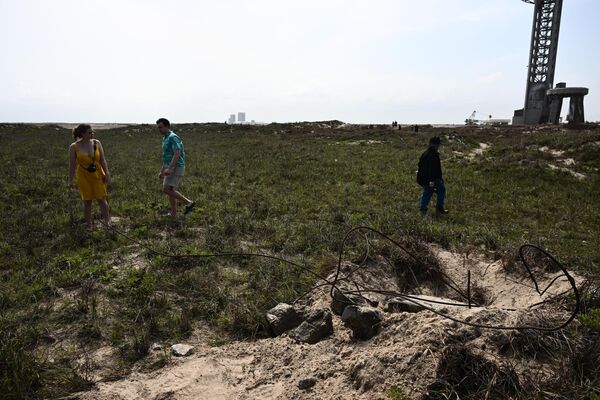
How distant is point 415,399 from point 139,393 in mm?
2354

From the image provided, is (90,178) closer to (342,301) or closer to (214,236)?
(214,236)

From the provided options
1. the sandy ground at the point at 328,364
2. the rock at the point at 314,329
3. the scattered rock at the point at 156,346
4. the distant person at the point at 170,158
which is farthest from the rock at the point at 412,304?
the distant person at the point at 170,158

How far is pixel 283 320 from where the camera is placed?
4352 millimetres

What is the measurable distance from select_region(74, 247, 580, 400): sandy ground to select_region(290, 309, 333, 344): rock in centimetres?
8

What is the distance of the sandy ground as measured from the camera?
3.20m

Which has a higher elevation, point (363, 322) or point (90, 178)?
point (90, 178)

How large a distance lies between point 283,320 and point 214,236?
3363 millimetres

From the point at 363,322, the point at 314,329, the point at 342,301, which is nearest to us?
the point at 363,322

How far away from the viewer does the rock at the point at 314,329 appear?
13.4 ft

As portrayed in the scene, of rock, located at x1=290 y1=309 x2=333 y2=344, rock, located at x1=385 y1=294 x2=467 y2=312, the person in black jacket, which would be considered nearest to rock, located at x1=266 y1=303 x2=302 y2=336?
rock, located at x1=290 y1=309 x2=333 y2=344

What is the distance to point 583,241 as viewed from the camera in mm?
7625

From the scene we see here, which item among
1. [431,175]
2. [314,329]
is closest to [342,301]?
[314,329]

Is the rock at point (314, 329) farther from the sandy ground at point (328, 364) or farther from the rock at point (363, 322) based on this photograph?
the rock at point (363, 322)

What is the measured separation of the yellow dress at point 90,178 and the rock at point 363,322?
5.86m
